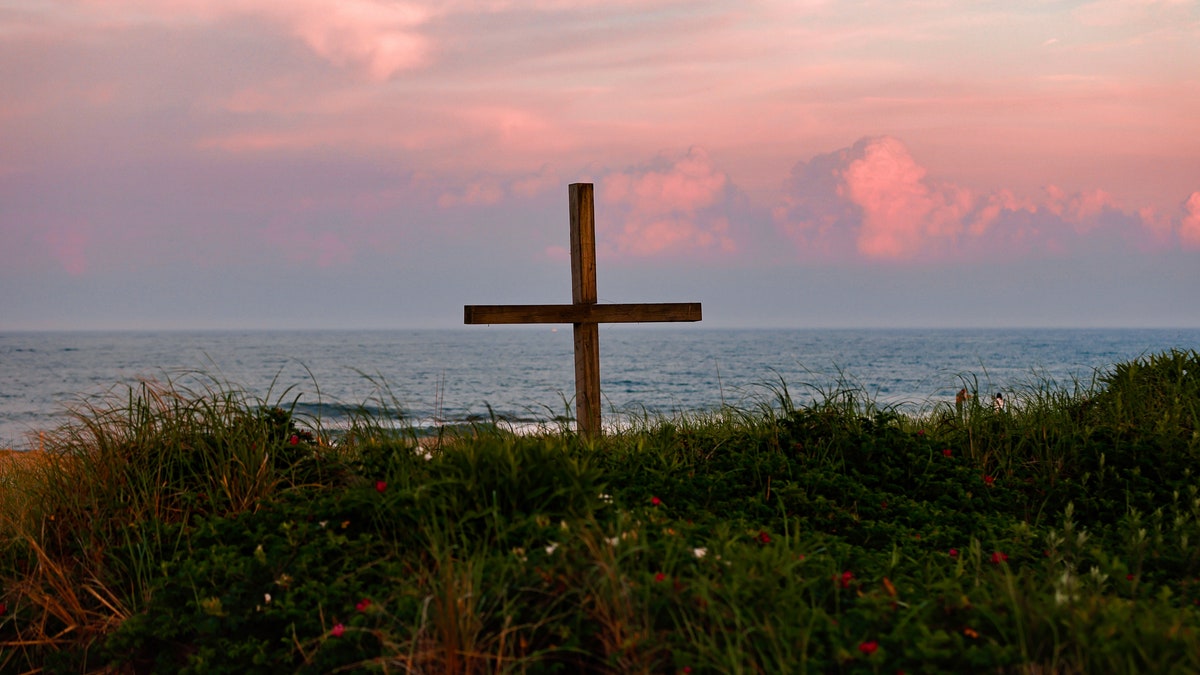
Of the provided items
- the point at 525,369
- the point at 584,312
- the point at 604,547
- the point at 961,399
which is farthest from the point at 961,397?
the point at 525,369

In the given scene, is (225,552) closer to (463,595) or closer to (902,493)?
(463,595)

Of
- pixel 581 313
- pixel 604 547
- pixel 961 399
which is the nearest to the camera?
pixel 604 547

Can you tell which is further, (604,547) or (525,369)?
(525,369)

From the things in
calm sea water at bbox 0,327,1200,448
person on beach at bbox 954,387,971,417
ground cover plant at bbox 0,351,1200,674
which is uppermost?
person on beach at bbox 954,387,971,417

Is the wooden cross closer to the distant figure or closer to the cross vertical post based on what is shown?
the cross vertical post

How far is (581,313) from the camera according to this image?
9.20 m

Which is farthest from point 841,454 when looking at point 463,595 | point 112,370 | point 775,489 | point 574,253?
point 112,370

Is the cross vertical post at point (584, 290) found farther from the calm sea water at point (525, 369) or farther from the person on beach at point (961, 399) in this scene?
the calm sea water at point (525, 369)

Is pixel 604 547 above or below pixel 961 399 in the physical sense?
below

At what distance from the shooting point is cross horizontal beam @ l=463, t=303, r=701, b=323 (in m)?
8.96

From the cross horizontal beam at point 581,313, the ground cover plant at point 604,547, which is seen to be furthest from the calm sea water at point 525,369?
the ground cover plant at point 604,547

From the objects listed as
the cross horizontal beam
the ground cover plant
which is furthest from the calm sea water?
the ground cover plant

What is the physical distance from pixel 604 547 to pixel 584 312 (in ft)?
17.1

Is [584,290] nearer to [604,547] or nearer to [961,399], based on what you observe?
[961,399]
